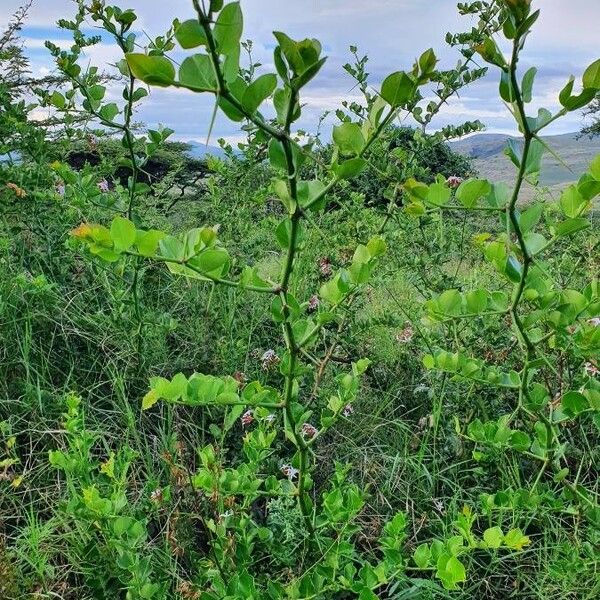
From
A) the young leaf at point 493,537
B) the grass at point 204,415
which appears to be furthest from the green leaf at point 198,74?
the young leaf at point 493,537

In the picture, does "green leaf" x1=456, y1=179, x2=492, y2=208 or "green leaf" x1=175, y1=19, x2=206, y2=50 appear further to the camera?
"green leaf" x1=456, y1=179, x2=492, y2=208

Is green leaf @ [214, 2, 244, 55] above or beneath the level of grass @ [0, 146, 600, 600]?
above

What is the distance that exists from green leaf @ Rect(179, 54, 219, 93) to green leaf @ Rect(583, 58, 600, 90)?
0.52 m

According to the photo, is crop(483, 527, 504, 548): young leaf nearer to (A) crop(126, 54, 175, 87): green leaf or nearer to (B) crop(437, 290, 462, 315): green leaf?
(B) crop(437, 290, 462, 315): green leaf

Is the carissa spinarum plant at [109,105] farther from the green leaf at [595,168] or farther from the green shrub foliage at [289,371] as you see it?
the green leaf at [595,168]

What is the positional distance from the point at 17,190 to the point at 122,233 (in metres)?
1.93

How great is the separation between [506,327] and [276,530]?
121 cm

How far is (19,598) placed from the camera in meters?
1.66

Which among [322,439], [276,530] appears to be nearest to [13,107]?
[322,439]

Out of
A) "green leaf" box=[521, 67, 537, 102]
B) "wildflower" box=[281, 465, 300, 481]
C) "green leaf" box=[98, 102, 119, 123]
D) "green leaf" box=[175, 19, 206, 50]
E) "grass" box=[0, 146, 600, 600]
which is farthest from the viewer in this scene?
"green leaf" box=[98, 102, 119, 123]

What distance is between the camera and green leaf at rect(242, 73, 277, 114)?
0.88m

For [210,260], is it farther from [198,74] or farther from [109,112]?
[109,112]

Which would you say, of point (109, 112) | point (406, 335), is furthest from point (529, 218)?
point (109, 112)

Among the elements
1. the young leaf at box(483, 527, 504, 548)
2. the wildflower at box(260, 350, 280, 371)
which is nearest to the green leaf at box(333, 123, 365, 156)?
the young leaf at box(483, 527, 504, 548)
